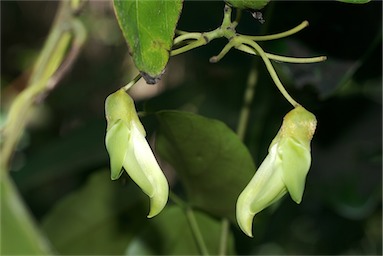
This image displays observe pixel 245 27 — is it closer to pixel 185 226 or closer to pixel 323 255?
pixel 185 226

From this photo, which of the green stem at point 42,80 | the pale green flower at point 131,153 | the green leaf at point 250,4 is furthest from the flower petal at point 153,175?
the green stem at point 42,80

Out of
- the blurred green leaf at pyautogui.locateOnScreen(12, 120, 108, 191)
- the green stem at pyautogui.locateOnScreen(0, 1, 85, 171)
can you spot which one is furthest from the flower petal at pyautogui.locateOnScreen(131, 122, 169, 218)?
the blurred green leaf at pyautogui.locateOnScreen(12, 120, 108, 191)

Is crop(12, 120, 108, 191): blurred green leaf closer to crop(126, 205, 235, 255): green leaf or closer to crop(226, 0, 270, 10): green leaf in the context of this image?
crop(126, 205, 235, 255): green leaf

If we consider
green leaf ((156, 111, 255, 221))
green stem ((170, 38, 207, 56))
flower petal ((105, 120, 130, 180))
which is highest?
green stem ((170, 38, 207, 56))

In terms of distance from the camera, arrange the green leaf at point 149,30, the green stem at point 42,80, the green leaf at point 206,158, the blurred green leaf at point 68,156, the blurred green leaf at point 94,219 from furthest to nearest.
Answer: the blurred green leaf at point 68,156
the blurred green leaf at point 94,219
the green stem at point 42,80
the green leaf at point 206,158
the green leaf at point 149,30

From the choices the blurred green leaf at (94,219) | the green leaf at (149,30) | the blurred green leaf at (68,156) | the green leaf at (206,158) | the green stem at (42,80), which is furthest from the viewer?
the blurred green leaf at (68,156)

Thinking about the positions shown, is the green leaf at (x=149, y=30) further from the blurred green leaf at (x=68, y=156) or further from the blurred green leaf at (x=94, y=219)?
the blurred green leaf at (x=68, y=156)

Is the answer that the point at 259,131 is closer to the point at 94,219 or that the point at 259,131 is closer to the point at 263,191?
the point at 94,219
